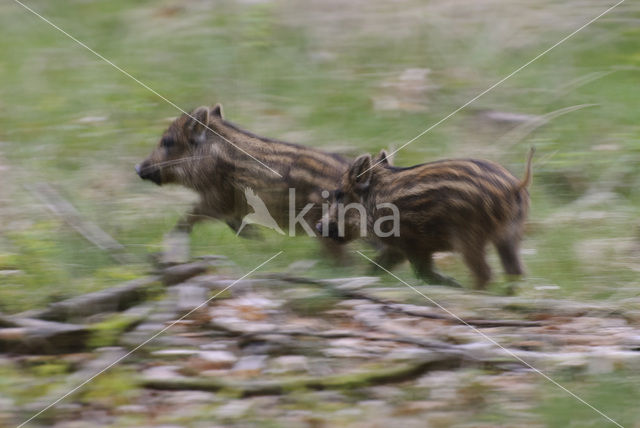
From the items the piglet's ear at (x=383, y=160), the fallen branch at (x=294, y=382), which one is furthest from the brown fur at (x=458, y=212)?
the fallen branch at (x=294, y=382)

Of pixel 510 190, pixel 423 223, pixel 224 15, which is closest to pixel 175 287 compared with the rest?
pixel 423 223

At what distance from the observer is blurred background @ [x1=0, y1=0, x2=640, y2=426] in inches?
218

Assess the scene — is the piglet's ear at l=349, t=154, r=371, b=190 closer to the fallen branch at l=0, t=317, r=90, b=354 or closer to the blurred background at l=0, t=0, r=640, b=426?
the blurred background at l=0, t=0, r=640, b=426

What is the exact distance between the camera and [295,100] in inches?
315

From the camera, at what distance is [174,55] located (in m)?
8.72

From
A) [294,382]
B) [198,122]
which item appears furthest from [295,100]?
[294,382]

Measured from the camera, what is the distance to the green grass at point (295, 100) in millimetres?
5934

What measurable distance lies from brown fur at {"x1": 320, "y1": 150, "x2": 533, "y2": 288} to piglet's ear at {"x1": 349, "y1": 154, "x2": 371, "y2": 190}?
130 mm

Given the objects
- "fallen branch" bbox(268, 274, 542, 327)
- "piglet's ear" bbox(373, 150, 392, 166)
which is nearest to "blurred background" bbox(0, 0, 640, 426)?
"fallen branch" bbox(268, 274, 542, 327)

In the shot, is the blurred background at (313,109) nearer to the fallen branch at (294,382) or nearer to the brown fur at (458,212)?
the brown fur at (458,212)

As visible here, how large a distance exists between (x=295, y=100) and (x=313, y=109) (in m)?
0.27

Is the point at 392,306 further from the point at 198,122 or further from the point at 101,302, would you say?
the point at 198,122

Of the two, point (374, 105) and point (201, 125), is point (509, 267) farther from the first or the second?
point (374, 105)

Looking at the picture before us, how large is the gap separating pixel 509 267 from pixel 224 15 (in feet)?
16.3
